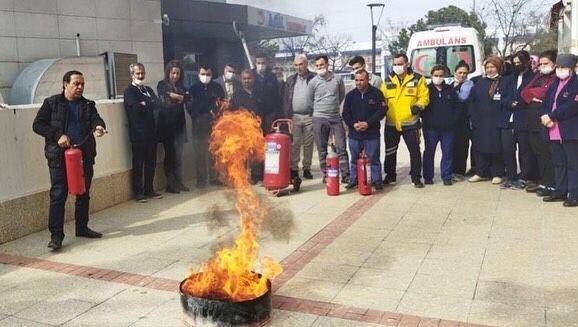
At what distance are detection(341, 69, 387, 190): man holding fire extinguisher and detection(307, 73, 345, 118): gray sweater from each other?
0.26m

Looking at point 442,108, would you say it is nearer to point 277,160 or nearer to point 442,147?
point 442,147

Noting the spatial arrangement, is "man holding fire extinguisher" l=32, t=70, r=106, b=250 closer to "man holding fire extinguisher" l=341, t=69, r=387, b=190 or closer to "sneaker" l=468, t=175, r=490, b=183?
"man holding fire extinguisher" l=341, t=69, r=387, b=190

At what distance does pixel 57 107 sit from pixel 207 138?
292 cm

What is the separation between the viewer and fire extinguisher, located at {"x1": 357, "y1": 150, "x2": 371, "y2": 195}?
7.25m

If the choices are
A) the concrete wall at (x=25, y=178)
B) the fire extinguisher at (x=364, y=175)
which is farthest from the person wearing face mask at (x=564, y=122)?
the concrete wall at (x=25, y=178)

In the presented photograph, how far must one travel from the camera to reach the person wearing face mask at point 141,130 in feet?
23.1

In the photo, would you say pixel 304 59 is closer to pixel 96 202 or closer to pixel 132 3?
pixel 96 202

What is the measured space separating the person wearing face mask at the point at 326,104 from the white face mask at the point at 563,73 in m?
2.85

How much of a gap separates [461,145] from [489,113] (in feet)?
3.02

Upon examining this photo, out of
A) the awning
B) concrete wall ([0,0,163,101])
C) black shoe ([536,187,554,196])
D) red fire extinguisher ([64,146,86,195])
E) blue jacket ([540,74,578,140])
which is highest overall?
the awning

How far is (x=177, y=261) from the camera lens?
4875 millimetres

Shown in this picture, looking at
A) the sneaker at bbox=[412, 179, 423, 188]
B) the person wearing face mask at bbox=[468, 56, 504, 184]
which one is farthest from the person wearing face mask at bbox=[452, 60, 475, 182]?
the sneaker at bbox=[412, 179, 423, 188]

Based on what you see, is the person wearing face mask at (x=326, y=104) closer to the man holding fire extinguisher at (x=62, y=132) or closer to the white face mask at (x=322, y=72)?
the white face mask at (x=322, y=72)

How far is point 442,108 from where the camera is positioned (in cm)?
759
